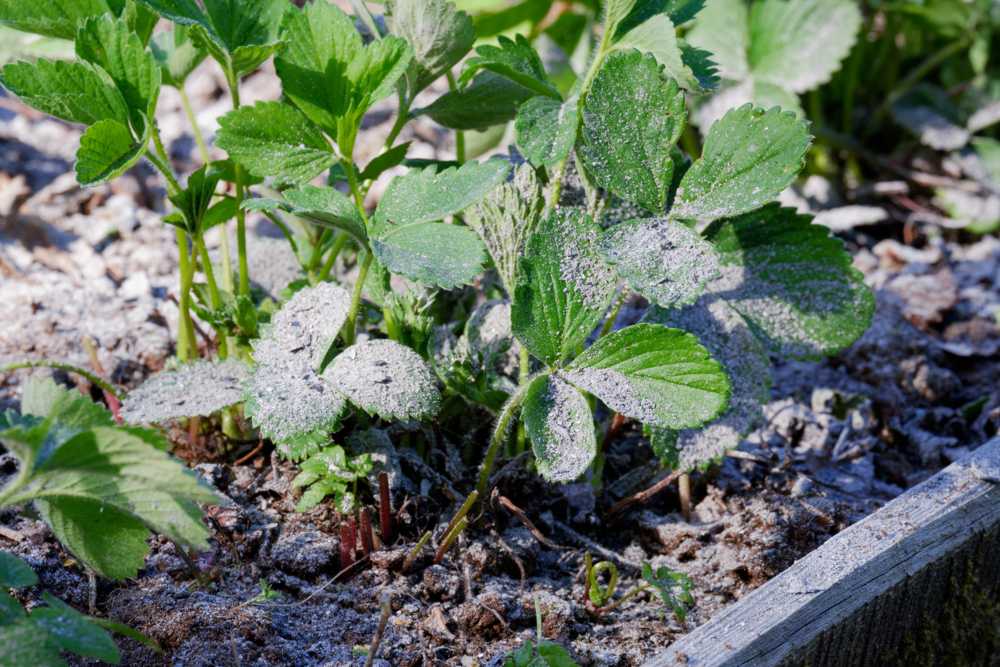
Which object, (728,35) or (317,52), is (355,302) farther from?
(728,35)

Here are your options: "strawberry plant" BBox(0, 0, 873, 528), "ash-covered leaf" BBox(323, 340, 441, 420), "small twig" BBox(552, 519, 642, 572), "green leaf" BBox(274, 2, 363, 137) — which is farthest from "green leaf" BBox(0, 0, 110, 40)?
"small twig" BBox(552, 519, 642, 572)

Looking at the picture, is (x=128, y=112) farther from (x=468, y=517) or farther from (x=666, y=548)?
(x=666, y=548)

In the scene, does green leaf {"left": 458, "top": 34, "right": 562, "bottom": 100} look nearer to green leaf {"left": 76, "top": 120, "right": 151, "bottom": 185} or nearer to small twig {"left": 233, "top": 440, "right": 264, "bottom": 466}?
green leaf {"left": 76, "top": 120, "right": 151, "bottom": 185}

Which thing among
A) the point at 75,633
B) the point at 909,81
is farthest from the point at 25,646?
the point at 909,81

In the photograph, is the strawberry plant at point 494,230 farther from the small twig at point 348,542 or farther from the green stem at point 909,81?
the green stem at point 909,81


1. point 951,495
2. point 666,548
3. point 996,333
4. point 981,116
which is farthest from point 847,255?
point 981,116

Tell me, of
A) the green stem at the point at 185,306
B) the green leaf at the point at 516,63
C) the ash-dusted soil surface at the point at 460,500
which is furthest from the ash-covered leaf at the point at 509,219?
the green stem at the point at 185,306
